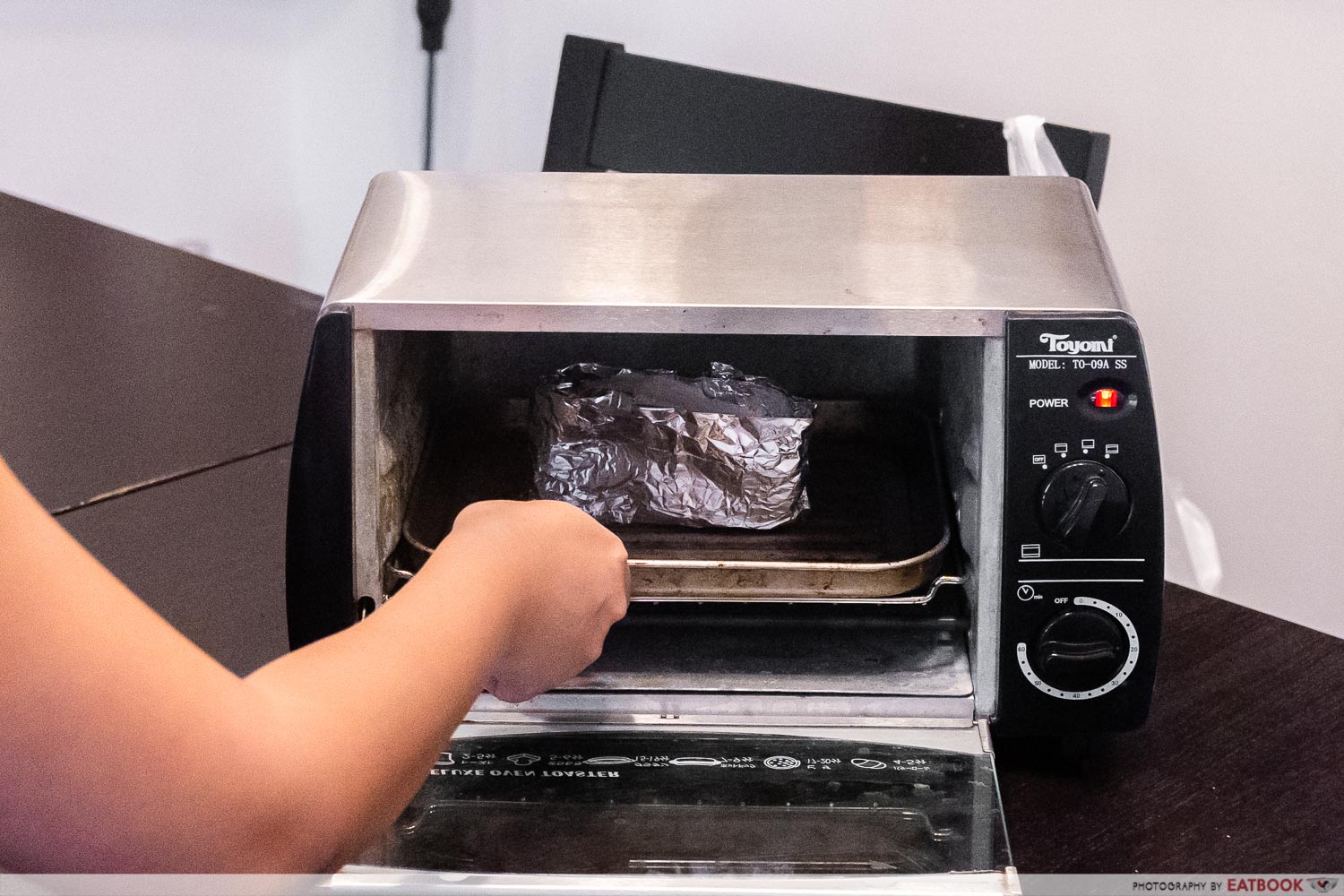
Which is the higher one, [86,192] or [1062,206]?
[1062,206]

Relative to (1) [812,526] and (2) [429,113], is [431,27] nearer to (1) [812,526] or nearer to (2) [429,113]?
(2) [429,113]

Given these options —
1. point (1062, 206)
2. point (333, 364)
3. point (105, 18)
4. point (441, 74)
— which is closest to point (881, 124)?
point (1062, 206)

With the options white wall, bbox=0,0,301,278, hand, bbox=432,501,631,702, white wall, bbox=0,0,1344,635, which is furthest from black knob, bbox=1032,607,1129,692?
white wall, bbox=0,0,301,278

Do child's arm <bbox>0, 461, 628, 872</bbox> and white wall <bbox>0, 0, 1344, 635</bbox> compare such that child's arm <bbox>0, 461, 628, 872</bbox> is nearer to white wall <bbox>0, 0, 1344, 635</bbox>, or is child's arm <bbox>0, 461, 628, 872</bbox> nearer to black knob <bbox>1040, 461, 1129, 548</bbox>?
black knob <bbox>1040, 461, 1129, 548</bbox>

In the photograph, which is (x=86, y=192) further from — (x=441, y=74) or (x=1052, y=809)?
(x=1052, y=809)

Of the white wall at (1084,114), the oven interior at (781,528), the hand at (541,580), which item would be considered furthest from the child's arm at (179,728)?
the white wall at (1084,114)

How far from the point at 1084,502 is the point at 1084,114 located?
1.17 m

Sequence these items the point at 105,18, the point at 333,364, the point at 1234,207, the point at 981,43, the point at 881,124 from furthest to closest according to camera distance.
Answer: the point at 105,18 < the point at 981,43 < the point at 1234,207 < the point at 881,124 < the point at 333,364

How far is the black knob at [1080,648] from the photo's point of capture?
593mm

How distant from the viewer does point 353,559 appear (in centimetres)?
60

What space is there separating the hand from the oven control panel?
0.66 feet

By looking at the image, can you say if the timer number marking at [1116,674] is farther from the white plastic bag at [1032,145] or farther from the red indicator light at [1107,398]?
the white plastic bag at [1032,145]

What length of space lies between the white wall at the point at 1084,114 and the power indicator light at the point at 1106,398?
1.05 meters

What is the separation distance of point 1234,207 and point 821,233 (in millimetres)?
1056
